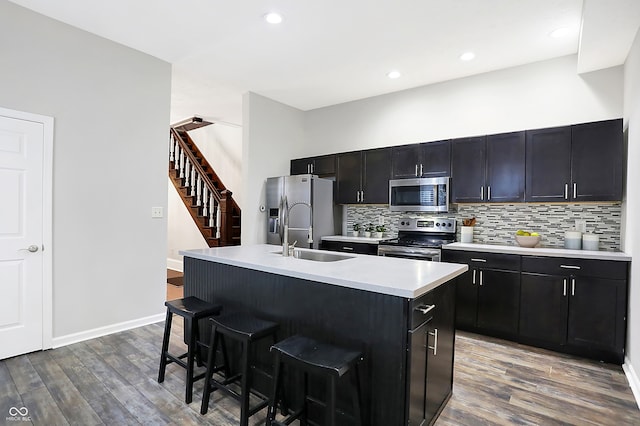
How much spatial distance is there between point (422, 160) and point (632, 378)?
278cm

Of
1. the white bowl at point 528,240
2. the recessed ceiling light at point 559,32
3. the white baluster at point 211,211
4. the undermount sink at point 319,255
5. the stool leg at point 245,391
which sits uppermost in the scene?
the recessed ceiling light at point 559,32

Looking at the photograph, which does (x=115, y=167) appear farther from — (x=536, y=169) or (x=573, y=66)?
(x=573, y=66)

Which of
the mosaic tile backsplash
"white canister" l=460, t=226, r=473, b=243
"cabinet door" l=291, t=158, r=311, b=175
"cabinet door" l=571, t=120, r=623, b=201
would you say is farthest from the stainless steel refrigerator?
"cabinet door" l=571, t=120, r=623, b=201

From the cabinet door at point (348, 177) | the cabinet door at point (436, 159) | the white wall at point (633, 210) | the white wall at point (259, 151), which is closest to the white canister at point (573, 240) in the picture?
the white wall at point (633, 210)

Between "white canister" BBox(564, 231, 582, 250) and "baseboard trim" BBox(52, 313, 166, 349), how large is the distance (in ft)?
14.7

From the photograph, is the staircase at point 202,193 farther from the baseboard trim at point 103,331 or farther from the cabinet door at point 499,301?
the cabinet door at point 499,301

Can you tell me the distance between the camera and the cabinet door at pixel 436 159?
4023mm

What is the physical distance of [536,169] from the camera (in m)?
3.46

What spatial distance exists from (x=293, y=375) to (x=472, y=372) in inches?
61.6

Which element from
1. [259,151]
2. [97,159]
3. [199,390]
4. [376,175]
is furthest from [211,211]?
[199,390]

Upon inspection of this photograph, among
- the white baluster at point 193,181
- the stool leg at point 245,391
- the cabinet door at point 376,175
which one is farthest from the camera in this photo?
the white baluster at point 193,181

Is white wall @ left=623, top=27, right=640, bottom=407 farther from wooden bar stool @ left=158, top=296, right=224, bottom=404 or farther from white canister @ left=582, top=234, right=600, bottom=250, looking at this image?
wooden bar stool @ left=158, top=296, right=224, bottom=404

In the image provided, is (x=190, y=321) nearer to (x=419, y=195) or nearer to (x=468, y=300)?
(x=468, y=300)

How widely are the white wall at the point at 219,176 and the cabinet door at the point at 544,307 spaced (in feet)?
17.1
